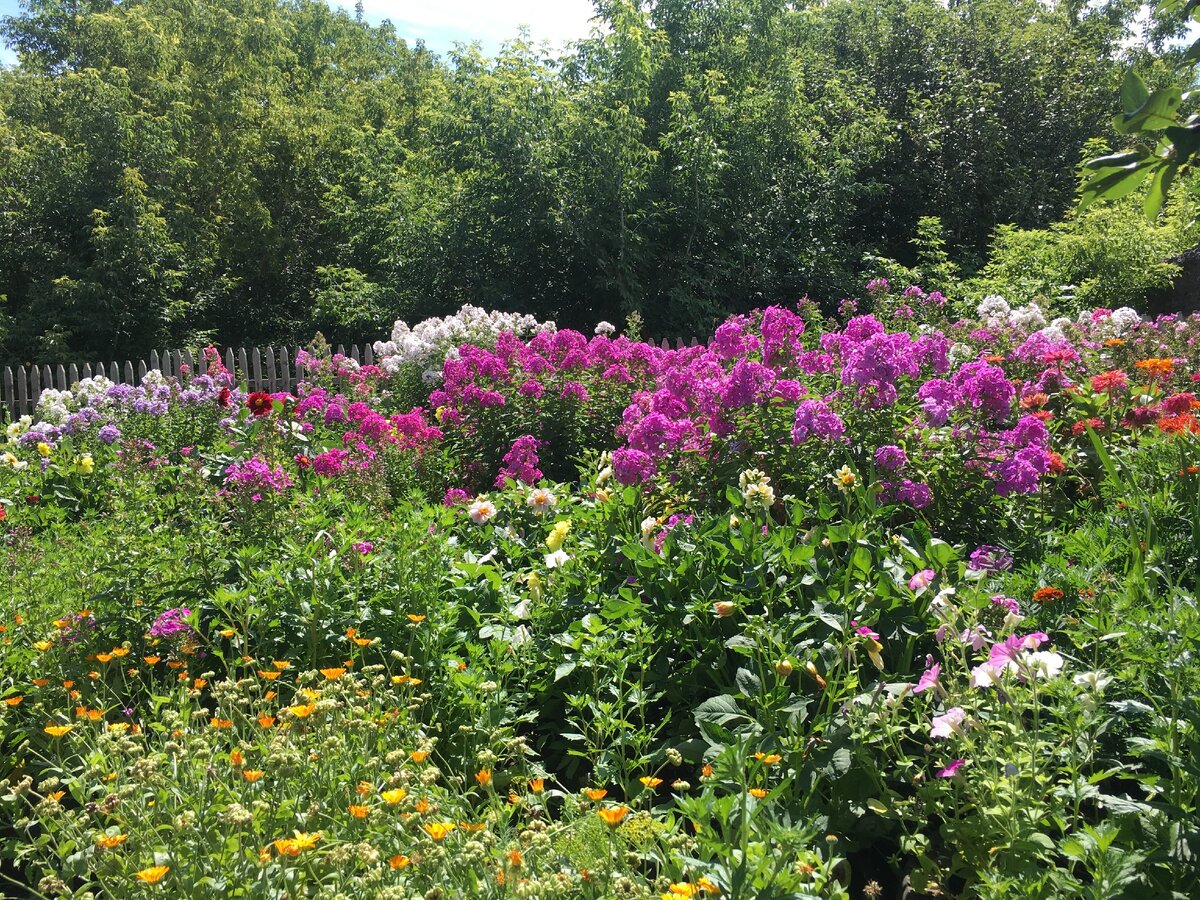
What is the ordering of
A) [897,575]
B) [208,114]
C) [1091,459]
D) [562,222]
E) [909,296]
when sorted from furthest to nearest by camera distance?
1. [208,114]
2. [562,222]
3. [909,296]
4. [1091,459]
5. [897,575]

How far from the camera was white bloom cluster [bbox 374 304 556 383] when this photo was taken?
750cm

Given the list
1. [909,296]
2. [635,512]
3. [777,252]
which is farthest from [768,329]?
[777,252]

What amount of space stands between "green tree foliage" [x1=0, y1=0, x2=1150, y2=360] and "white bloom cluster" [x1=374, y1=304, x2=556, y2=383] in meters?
4.99

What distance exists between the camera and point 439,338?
25.2 feet

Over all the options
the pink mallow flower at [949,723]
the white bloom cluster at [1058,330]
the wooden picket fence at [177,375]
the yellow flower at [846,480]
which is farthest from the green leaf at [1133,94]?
the wooden picket fence at [177,375]

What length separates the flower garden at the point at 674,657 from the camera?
186cm

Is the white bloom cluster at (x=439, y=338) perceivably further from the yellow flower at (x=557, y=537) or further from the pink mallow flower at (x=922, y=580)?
the pink mallow flower at (x=922, y=580)

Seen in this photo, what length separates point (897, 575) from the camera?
8.88 feet

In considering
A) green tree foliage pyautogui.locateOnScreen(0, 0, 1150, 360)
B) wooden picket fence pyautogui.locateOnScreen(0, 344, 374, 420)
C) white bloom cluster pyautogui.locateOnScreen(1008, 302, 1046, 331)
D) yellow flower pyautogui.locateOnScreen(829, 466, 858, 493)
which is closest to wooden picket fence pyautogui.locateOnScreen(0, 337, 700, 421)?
wooden picket fence pyautogui.locateOnScreen(0, 344, 374, 420)

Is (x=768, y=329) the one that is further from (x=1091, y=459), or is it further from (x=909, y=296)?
(x=909, y=296)

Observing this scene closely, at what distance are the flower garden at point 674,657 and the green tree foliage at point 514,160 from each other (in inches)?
354

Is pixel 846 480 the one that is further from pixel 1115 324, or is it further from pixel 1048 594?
pixel 1115 324

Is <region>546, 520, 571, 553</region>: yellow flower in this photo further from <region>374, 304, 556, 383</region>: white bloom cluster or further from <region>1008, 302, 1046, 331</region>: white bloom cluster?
<region>374, 304, 556, 383</region>: white bloom cluster

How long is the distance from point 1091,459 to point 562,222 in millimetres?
9658
